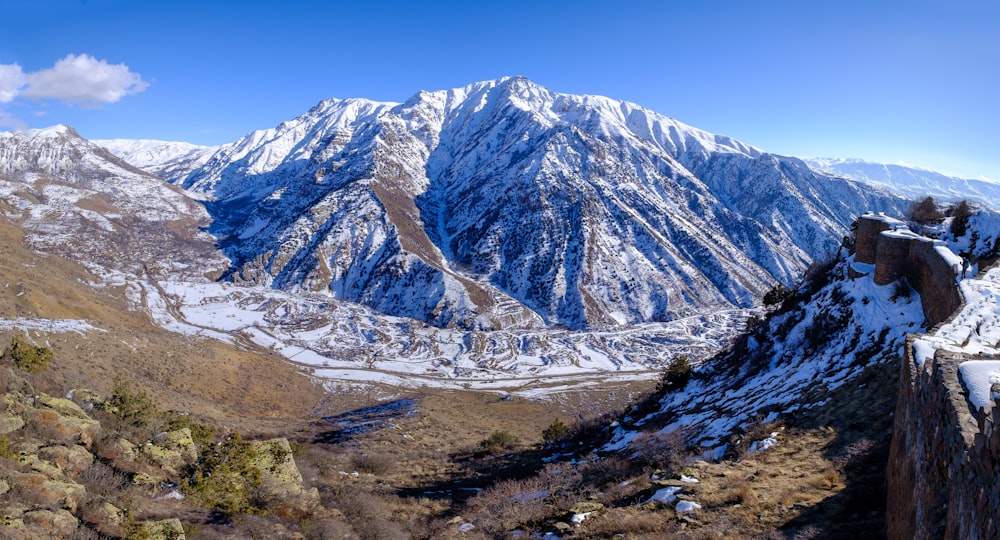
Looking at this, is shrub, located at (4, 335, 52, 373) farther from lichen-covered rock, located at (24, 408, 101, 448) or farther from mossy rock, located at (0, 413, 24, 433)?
mossy rock, located at (0, 413, 24, 433)

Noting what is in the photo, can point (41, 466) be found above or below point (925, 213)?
below

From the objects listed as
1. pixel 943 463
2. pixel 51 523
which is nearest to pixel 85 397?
pixel 51 523

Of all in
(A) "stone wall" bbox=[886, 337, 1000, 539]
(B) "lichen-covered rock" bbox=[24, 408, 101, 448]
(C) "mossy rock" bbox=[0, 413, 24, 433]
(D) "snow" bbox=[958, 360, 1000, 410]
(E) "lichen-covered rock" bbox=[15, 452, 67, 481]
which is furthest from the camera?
(B) "lichen-covered rock" bbox=[24, 408, 101, 448]

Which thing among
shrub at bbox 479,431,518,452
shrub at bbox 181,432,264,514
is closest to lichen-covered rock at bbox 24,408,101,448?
shrub at bbox 181,432,264,514

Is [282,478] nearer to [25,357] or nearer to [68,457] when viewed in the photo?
[68,457]

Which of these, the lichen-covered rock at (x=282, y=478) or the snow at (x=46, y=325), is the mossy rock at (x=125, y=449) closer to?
the lichen-covered rock at (x=282, y=478)

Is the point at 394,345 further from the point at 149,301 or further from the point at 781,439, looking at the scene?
the point at 781,439

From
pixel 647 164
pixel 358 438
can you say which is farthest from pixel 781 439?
pixel 647 164
